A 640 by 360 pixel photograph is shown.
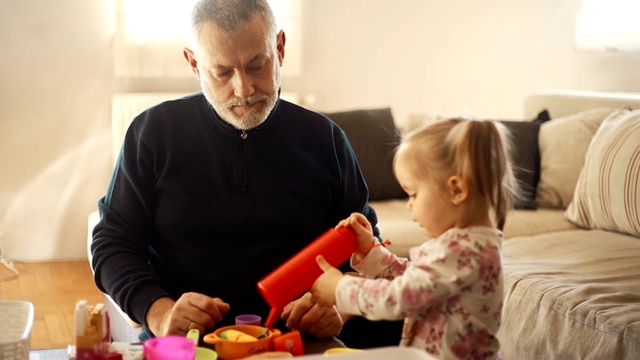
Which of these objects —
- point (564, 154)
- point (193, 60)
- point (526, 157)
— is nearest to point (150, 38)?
point (526, 157)

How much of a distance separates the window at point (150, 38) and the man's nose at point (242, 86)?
103 inches

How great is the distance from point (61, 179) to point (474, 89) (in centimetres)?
229

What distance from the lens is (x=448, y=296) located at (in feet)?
4.19

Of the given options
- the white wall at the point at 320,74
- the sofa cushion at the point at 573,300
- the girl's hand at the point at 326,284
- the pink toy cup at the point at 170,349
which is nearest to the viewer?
the pink toy cup at the point at 170,349

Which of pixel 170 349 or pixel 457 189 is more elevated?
pixel 457 189

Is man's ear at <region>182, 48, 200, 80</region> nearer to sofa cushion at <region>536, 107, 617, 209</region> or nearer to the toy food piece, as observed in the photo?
the toy food piece

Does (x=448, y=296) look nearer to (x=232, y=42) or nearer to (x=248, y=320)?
(x=248, y=320)

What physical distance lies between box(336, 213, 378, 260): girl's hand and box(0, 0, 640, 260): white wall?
10.3 ft

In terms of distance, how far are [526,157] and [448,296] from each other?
8.25 ft

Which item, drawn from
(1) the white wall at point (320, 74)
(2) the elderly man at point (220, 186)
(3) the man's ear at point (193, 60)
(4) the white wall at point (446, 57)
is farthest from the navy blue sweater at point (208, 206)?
(4) the white wall at point (446, 57)

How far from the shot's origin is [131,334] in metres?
2.36

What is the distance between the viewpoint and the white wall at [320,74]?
432cm

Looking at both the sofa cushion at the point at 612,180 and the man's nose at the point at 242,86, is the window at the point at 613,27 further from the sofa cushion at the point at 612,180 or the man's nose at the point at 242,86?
the man's nose at the point at 242,86

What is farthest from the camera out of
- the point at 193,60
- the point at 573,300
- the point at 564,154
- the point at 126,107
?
the point at 126,107
